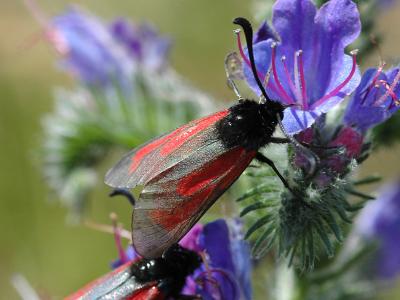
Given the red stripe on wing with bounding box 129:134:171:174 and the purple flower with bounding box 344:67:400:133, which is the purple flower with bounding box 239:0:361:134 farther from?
the red stripe on wing with bounding box 129:134:171:174

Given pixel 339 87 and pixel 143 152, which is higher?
pixel 143 152

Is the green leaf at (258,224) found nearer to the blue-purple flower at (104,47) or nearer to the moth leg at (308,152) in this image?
the moth leg at (308,152)

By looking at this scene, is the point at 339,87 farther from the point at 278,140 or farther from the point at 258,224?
the point at 258,224

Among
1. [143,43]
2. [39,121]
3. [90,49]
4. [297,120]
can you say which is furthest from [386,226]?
[39,121]

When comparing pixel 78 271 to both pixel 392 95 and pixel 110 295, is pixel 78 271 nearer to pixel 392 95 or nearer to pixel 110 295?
pixel 110 295

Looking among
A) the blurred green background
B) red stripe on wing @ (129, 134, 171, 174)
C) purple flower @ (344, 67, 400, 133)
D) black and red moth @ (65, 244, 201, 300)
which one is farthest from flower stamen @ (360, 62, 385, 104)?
the blurred green background

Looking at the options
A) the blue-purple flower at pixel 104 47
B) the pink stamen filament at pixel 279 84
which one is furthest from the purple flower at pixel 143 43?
the pink stamen filament at pixel 279 84
